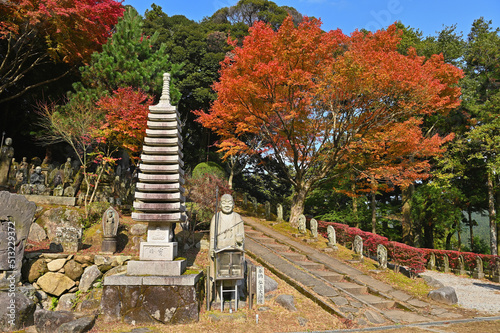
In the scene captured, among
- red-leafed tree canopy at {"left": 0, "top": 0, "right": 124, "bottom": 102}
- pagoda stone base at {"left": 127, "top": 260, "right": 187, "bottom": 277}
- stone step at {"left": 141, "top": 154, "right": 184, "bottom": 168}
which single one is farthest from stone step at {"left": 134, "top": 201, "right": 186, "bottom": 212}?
red-leafed tree canopy at {"left": 0, "top": 0, "right": 124, "bottom": 102}

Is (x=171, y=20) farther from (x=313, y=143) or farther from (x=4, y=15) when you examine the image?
(x=313, y=143)

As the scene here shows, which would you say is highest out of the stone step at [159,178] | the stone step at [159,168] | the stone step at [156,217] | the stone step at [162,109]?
the stone step at [162,109]

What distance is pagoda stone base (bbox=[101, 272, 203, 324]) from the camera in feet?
22.1

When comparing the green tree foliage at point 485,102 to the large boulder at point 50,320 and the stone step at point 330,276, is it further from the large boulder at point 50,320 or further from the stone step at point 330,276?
the large boulder at point 50,320

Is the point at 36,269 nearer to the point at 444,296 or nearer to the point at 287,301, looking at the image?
the point at 287,301

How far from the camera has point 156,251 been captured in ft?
24.3

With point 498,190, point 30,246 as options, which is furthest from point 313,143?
point 30,246

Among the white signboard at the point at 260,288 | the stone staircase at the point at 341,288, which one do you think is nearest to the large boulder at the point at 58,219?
the stone staircase at the point at 341,288

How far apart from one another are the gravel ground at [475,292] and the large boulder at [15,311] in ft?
39.1

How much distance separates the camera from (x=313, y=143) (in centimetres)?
1702

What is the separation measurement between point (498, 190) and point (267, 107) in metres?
13.6

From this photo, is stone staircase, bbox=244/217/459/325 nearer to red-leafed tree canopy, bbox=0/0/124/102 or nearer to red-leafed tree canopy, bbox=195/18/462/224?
red-leafed tree canopy, bbox=195/18/462/224

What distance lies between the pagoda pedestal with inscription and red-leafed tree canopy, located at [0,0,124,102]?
966 cm

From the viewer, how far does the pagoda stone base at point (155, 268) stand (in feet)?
23.6
